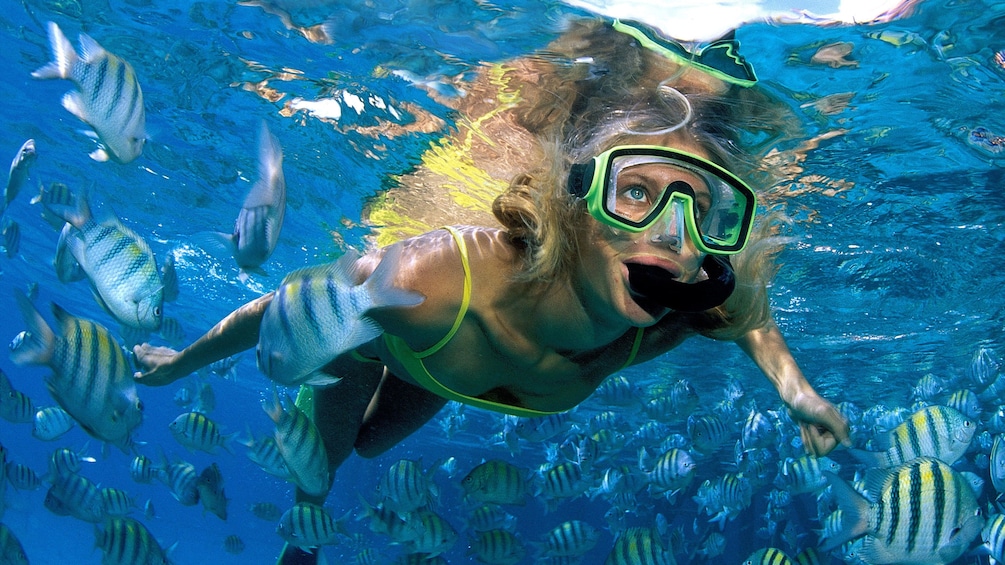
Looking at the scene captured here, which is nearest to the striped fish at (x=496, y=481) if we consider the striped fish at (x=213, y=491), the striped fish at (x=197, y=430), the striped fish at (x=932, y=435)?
the striped fish at (x=213, y=491)

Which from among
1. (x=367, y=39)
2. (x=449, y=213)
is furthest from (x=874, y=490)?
(x=449, y=213)

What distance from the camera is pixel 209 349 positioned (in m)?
4.66

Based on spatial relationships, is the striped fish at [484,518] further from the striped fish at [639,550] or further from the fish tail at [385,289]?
the fish tail at [385,289]

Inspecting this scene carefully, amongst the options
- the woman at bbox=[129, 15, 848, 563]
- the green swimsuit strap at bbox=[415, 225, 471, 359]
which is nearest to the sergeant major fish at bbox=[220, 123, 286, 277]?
the woman at bbox=[129, 15, 848, 563]

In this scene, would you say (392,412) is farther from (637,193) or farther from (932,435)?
(932,435)

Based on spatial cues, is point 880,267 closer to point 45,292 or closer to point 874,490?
point 874,490

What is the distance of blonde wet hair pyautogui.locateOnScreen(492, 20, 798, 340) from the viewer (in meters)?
4.00

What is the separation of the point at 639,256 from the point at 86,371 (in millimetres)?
2962

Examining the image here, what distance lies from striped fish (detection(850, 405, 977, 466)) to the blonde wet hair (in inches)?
84.3

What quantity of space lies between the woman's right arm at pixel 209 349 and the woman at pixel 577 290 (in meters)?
0.02

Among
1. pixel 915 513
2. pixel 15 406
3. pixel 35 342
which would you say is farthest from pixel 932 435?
pixel 15 406

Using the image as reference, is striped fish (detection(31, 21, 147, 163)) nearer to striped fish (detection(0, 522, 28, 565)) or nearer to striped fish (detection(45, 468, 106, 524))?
striped fish (detection(0, 522, 28, 565))

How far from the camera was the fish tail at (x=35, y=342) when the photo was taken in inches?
107

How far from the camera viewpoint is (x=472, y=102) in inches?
351
